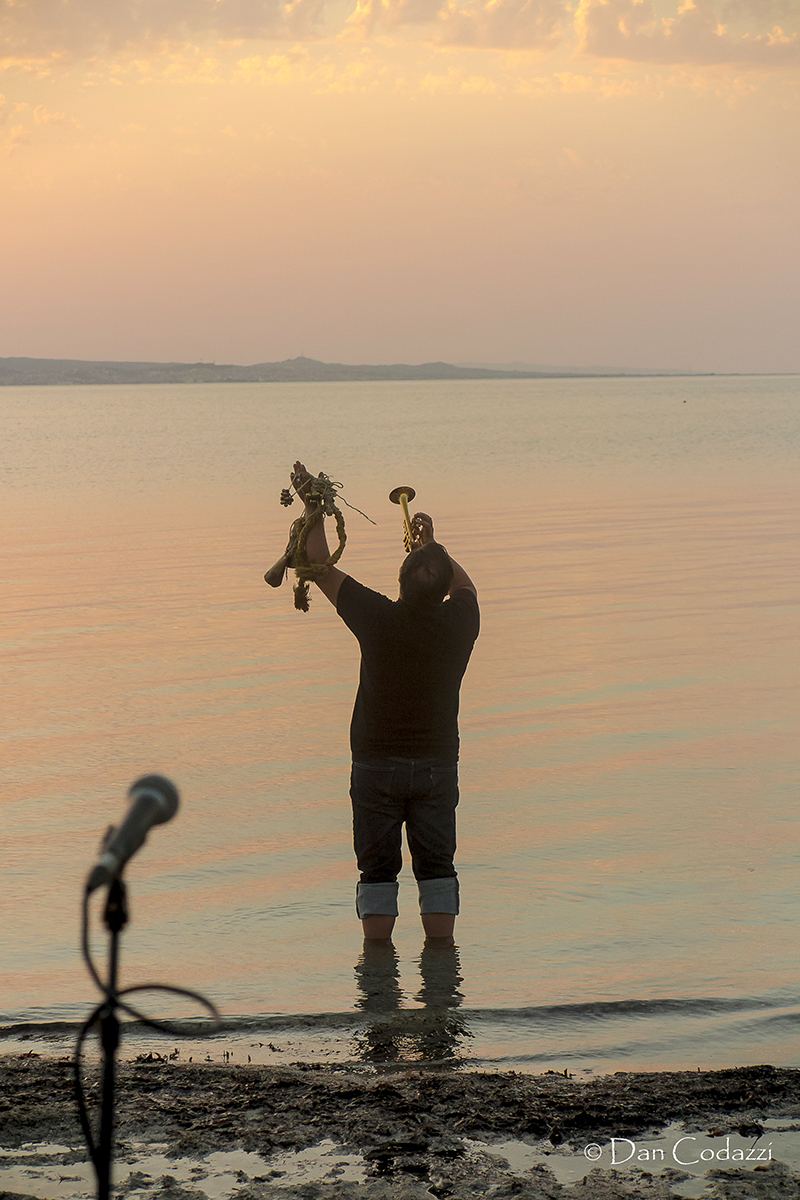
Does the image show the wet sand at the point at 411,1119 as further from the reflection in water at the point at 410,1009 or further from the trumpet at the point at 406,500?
the trumpet at the point at 406,500

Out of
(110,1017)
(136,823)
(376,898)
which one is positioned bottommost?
(110,1017)

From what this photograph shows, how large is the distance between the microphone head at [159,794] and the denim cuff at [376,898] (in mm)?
3207

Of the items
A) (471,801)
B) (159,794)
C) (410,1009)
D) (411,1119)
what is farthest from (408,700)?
(471,801)

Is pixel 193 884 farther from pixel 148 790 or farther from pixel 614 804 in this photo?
pixel 148 790

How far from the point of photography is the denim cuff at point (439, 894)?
5.37 meters

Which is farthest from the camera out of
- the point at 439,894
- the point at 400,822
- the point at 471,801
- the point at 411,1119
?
the point at 471,801

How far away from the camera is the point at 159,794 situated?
2215mm

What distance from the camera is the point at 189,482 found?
36.3 metres

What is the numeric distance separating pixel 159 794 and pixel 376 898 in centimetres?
327

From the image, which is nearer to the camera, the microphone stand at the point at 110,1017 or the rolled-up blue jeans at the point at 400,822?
the microphone stand at the point at 110,1017

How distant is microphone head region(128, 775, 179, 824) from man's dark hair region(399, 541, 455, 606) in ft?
9.29

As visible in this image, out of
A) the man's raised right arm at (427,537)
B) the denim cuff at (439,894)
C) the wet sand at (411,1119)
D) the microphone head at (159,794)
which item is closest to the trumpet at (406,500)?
the man's raised right arm at (427,537)

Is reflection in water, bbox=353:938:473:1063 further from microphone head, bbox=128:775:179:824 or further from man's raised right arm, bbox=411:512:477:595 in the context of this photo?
microphone head, bbox=128:775:179:824

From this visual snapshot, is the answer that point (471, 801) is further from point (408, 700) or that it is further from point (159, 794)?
point (159, 794)
